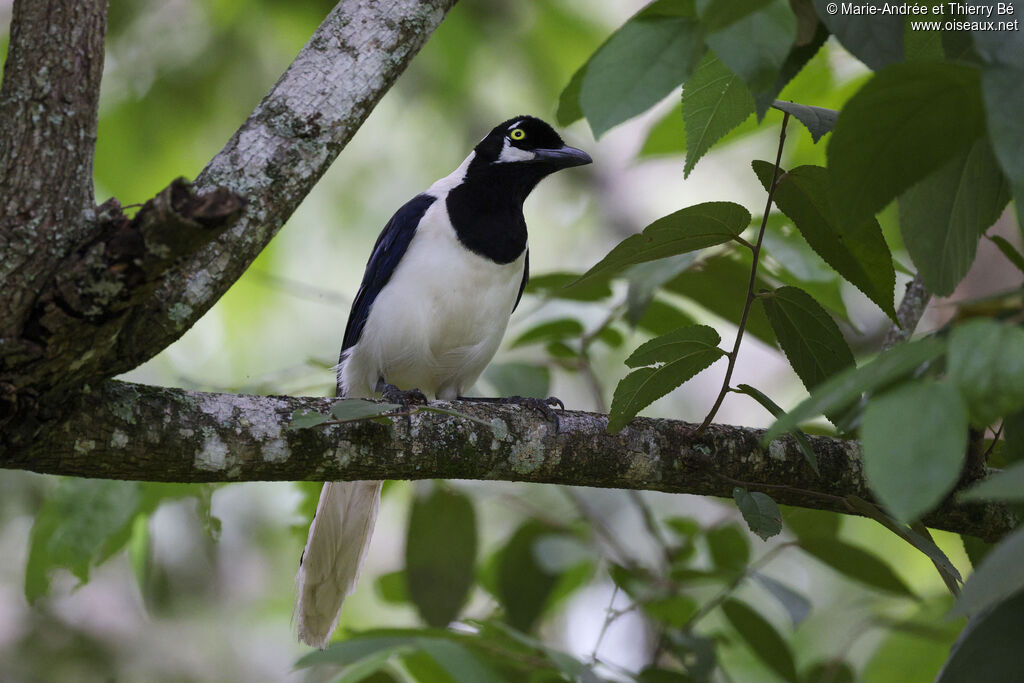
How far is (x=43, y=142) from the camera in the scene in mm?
1766

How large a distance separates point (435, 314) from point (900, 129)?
2674mm

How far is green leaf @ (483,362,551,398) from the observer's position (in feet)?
10.1

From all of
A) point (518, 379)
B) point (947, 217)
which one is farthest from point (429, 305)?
point (947, 217)

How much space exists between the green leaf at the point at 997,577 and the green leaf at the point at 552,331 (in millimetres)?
2372

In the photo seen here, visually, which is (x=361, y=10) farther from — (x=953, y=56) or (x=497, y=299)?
(x=497, y=299)

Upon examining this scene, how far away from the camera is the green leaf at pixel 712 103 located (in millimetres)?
1775

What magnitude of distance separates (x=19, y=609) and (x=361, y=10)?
14.4 feet

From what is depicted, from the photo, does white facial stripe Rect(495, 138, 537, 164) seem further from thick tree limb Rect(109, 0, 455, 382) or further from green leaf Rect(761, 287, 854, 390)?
green leaf Rect(761, 287, 854, 390)

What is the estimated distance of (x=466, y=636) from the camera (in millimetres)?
2535

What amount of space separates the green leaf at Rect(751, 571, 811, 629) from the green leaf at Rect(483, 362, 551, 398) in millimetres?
861

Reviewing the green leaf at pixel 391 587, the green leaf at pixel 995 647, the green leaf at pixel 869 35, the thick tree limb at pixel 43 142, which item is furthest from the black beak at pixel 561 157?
the green leaf at pixel 995 647

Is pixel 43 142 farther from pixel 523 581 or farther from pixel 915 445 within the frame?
→ pixel 523 581

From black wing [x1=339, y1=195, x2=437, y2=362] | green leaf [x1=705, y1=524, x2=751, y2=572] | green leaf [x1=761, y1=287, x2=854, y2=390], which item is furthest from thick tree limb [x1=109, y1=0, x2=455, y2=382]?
green leaf [x1=705, y1=524, x2=751, y2=572]

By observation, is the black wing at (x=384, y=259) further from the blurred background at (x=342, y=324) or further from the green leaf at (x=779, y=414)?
the green leaf at (x=779, y=414)
